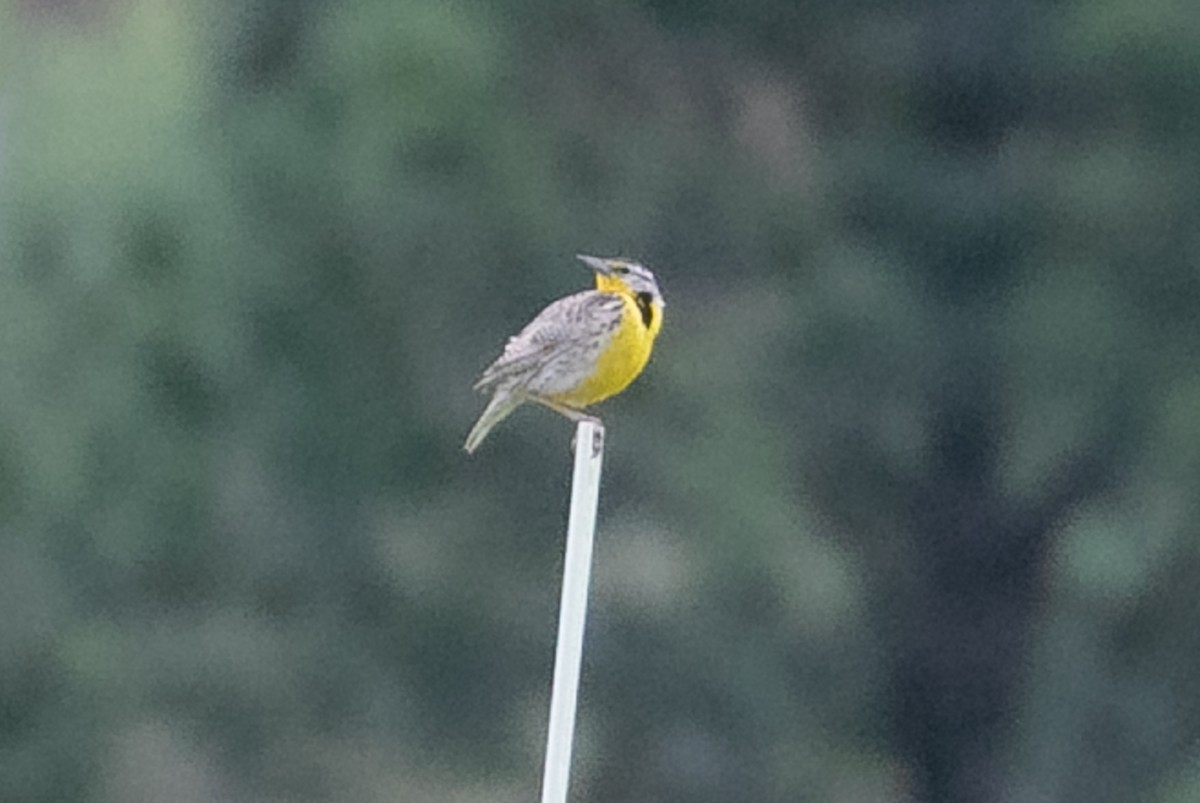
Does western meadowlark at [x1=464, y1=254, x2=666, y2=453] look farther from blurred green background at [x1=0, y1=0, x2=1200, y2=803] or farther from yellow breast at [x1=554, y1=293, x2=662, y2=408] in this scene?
blurred green background at [x1=0, y1=0, x2=1200, y2=803]

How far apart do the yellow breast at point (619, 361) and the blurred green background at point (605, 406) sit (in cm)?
182

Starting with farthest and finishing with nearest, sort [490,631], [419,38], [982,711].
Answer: [982,711]
[490,631]
[419,38]

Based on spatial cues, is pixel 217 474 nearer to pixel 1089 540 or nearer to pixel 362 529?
pixel 362 529

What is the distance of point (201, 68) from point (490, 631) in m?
1.03

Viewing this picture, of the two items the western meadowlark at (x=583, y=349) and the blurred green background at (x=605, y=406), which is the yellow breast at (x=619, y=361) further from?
the blurred green background at (x=605, y=406)

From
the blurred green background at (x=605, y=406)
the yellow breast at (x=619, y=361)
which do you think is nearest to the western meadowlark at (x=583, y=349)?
the yellow breast at (x=619, y=361)

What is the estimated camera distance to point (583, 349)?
2.19 meters

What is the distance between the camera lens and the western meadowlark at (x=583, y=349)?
2.19 metres

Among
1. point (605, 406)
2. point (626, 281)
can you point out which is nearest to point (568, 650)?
point (626, 281)

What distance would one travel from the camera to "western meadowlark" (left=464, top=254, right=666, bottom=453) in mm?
2189

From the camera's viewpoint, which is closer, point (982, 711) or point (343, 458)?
point (343, 458)

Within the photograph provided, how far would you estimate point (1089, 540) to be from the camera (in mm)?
4328

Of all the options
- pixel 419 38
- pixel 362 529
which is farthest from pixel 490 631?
pixel 419 38

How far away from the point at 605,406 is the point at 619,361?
1.97 meters
